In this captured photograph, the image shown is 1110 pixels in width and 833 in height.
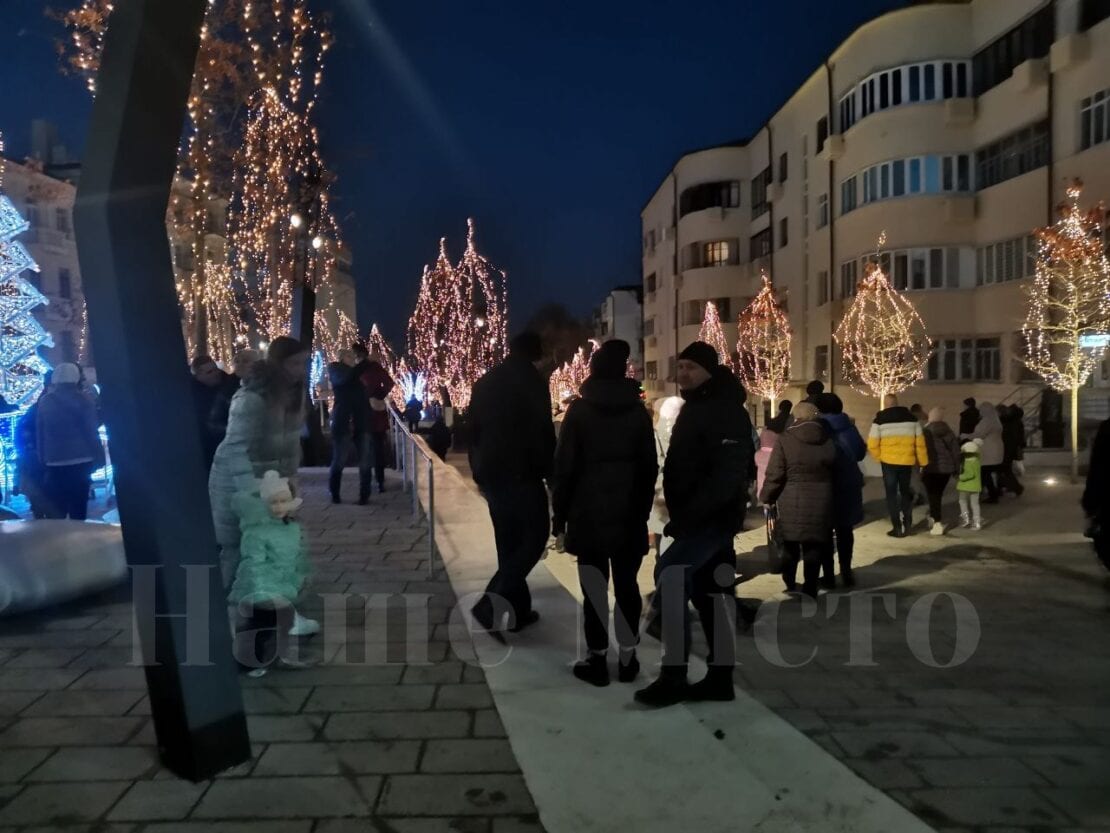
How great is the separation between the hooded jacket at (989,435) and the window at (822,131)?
71.3 ft

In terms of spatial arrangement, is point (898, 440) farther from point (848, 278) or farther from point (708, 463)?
point (848, 278)

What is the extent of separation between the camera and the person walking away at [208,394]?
8.49 m

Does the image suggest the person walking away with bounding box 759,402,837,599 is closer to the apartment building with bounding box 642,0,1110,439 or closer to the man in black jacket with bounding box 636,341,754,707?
the man in black jacket with bounding box 636,341,754,707

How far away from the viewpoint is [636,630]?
5.00 meters

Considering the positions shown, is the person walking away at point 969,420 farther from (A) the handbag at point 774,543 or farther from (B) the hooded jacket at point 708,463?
(B) the hooded jacket at point 708,463

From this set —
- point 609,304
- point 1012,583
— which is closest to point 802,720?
point 1012,583

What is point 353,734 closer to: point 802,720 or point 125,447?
point 125,447

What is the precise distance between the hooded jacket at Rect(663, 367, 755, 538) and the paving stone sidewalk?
142 cm

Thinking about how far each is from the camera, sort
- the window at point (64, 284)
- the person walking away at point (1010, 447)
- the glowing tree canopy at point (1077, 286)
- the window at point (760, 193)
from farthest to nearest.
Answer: the window at point (64, 284) < the window at point (760, 193) < the glowing tree canopy at point (1077, 286) < the person walking away at point (1010, 447)

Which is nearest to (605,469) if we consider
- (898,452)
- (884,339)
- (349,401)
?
(349,401)

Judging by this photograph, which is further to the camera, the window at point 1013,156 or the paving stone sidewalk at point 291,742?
the window at point 1013,156

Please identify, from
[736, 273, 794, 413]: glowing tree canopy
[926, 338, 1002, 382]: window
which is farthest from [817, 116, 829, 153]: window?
[926, 338, 1002, 382]: window

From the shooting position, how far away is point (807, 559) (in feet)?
24.3

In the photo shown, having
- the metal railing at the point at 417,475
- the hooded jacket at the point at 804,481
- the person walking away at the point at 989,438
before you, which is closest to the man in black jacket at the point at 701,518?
the hooded jacket at the point at 804,481
